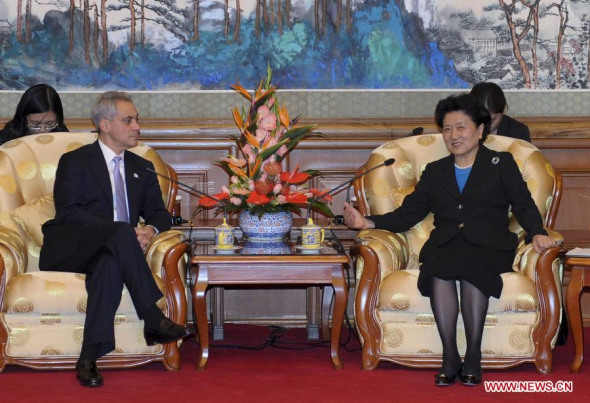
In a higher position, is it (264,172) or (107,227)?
(264,172)

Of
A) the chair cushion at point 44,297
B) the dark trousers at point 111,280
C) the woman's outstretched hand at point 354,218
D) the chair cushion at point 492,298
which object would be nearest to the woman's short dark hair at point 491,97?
the woman's outstretched hand at point 354,218

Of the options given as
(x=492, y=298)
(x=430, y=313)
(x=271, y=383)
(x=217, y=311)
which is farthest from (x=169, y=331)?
(x=492, y=298)

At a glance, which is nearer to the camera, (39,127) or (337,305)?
(337,305)

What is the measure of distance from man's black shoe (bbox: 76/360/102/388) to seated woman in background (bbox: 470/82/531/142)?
2.47 meters

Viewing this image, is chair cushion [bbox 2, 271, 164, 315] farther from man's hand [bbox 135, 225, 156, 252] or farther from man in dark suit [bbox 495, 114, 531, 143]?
man in dark suit [bbox 495, 114, 531, 143]

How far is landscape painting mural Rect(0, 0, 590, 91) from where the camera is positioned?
5.80 m

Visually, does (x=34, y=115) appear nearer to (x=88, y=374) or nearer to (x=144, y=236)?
(x=144, y=236)

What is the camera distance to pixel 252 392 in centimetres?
392

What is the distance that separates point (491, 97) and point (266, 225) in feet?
4.98

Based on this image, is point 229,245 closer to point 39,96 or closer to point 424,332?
point 424,332

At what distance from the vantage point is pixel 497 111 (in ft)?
17.0

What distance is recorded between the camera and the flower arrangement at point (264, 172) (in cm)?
442

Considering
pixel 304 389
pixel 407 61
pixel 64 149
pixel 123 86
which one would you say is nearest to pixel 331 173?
pixel 407 61

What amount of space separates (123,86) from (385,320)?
2.44 m
